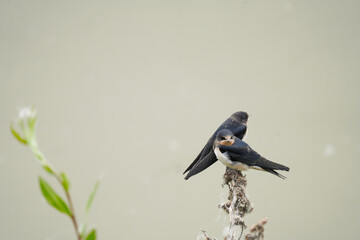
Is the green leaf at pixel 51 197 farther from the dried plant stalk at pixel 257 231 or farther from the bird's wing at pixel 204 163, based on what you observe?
the bird's wing at pixel 204 163

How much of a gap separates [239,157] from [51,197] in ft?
3.02

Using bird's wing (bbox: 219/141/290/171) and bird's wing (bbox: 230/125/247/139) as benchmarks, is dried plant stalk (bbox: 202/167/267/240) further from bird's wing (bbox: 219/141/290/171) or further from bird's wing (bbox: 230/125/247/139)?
bird's wing (bbox: 230/125/247/139)

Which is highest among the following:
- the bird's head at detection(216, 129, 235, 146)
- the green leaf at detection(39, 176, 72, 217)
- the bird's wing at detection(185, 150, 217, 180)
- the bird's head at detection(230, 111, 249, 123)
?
the bird's head at detection(230, 111, 249, 123)

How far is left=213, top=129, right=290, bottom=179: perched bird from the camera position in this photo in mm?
1100

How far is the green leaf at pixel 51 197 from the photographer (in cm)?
25

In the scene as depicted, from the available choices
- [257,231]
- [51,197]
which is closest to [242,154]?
[257,231]

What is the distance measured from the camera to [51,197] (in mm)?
255

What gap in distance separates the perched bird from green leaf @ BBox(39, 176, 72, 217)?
886 millimetres

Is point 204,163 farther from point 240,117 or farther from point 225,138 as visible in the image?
point 240,117

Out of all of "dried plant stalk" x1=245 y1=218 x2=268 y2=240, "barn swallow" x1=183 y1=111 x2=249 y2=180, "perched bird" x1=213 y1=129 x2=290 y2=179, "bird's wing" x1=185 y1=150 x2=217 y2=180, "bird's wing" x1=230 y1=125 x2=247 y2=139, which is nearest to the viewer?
"dried plant stalk" x1=245 y1=218 x2=268 y2=240

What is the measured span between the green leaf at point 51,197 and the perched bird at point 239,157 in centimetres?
89

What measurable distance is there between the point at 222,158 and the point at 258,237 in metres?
0.59

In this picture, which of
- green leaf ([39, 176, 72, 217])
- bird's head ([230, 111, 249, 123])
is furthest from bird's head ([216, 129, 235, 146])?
green leaf ([39, 176, 72, 217])

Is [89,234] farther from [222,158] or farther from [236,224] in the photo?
[222,158]
